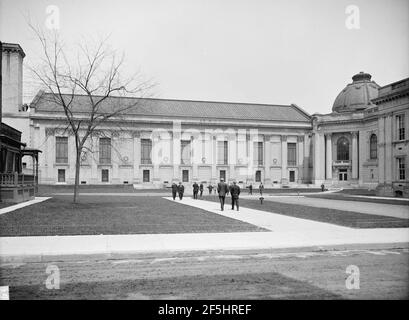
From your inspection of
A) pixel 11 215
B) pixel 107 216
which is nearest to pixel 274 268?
pixel 107 216

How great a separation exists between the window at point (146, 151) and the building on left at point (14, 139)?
708 inches

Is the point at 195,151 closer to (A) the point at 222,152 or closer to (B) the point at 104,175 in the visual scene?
(A) the point at 222,152

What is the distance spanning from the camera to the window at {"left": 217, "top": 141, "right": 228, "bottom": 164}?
70250 millimetres

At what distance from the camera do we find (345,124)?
6725cm

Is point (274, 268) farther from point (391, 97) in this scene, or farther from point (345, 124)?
point (345, 124)

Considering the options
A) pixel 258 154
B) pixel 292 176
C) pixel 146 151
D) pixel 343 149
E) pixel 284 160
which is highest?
pixel 343 149

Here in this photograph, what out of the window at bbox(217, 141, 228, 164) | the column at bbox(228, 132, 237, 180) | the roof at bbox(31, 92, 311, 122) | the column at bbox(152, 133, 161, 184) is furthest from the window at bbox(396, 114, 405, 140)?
the column at bbox(152, 133, 161, 184)

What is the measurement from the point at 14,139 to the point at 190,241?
28.0 m

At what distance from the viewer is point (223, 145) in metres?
70.6

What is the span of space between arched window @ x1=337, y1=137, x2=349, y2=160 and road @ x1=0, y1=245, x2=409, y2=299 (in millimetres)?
61365

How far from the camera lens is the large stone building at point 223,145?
63.2 meters

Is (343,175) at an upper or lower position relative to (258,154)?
lower

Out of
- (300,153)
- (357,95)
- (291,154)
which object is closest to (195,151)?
(291,154)

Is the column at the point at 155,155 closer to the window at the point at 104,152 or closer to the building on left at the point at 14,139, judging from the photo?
the window at the point at 104,152
